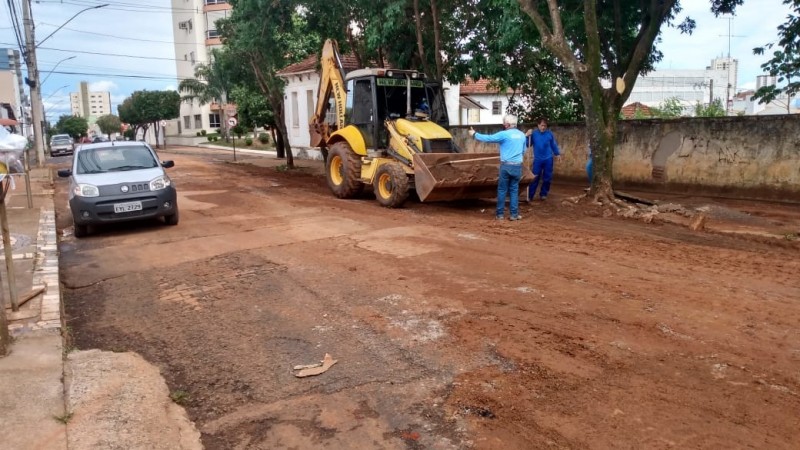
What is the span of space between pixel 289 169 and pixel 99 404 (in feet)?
66.3

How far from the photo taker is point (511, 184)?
34.4 ft

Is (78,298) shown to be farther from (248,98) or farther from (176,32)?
(176,32)

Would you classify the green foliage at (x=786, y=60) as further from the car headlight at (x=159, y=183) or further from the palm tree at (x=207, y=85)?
the palm tree at (x=207, y=85)

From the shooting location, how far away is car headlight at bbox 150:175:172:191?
10197mm

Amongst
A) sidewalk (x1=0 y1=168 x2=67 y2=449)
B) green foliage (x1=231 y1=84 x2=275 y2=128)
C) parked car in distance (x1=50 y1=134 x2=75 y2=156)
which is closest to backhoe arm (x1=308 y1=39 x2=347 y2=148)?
sidewalk (x1=0 y1=168 x2=67 y2=449)

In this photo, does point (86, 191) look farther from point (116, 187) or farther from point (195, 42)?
point (195, 42)

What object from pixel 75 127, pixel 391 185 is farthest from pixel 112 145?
pixel 75 127

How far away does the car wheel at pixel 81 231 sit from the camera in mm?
10039

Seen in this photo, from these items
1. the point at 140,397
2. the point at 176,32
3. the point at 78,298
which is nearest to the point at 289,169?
the point at 78,298

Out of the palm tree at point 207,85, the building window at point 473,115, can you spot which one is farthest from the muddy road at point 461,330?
the palm tree at point 207,85

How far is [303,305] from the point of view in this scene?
6098 millimetres

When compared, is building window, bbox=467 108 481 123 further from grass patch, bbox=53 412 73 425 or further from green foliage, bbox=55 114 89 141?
green foliage, bbox=55 114 89 141

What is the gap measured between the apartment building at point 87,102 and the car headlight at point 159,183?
142297 mm

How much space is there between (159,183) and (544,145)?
24.4 ft
